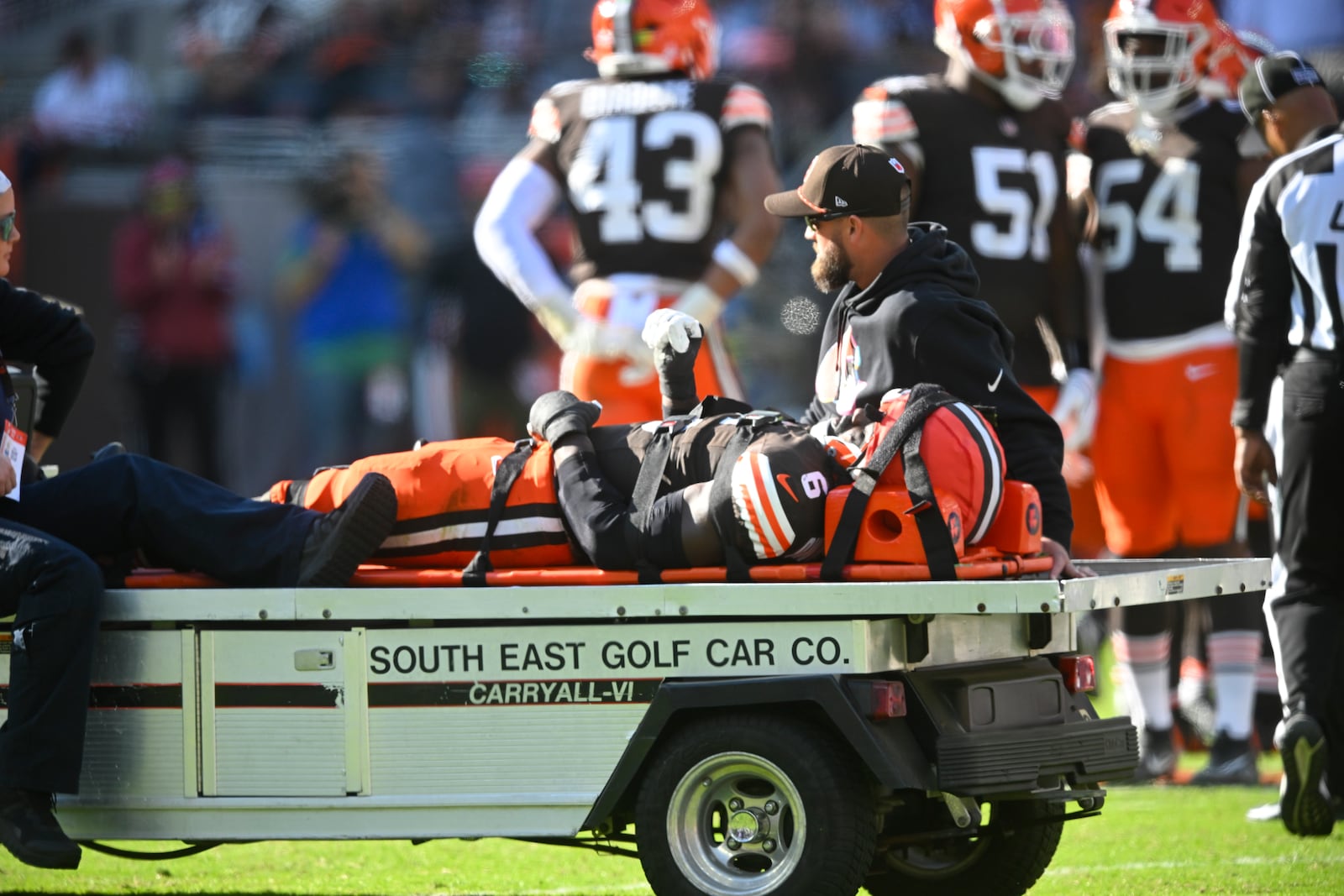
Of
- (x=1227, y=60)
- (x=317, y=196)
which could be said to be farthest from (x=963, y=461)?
(x=317, y=196)

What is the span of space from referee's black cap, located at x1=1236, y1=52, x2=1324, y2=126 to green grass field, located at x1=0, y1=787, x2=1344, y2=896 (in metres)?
2.13

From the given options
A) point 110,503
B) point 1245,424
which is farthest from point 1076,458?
point 110,503

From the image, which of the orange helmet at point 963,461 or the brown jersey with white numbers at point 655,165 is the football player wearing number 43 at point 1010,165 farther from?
the orange helmet at point 963,461

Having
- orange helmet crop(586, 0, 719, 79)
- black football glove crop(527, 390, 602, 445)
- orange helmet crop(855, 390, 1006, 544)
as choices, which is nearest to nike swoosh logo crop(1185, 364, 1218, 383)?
orange helmet crop(586, 0, 719, 79)

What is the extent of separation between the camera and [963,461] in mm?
4402

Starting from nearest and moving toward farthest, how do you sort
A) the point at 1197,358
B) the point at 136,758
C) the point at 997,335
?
the point at 136,758
the point at 997,335
the point at 1197,358

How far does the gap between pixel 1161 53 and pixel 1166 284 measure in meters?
0.86

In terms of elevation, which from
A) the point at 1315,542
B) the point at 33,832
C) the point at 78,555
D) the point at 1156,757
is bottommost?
the point at 1156,757

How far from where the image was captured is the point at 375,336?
1354 centimetres

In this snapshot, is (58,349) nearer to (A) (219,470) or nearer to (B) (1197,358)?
(B) (1197,358)

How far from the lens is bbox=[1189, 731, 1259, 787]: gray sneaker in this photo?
7070 mm

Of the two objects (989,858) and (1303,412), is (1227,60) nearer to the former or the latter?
(1303,412)

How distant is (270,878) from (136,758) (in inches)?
41.4

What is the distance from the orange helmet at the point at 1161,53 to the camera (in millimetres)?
7777
